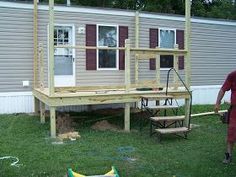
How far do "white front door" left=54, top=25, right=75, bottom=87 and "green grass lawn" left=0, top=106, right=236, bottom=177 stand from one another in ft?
7.19

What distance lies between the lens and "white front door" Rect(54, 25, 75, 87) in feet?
36.3

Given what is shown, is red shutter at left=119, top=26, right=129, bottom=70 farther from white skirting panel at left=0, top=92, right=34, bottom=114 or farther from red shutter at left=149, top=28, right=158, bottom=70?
white skirting panel at left=0, top=92, right=34, bottom=114

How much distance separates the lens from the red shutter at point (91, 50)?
11.3m

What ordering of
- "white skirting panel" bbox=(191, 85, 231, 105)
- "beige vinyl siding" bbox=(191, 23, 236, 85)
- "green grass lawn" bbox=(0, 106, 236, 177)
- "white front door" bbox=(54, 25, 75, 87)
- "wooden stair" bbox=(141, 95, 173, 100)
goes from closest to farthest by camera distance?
1. "green grass lawn" bbox=(0, 106, 236, 177)
2. "wooden stair" bbox=(141, 95, 173, 100)
3. "white front door" bbox=(54, 25, 75, 87)
4. "beige vinyl siding" bbox=(191, 23, 236, 85)
5. "white skirting panel" bbox=(191, 85, 231, 105)

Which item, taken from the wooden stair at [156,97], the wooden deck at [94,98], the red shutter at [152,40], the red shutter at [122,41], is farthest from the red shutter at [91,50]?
the wooden stair at [156,97]

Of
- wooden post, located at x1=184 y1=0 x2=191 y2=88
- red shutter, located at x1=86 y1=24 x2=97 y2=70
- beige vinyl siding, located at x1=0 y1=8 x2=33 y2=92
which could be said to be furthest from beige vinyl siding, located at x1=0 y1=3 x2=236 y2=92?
wooden post, located at x1=184 y1=0 x2=191 y2=88

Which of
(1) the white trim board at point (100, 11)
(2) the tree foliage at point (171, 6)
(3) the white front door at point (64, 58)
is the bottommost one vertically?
(3) the white front door at point (64, 58)

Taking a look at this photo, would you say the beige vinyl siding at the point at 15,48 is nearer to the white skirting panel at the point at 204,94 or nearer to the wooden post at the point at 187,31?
the wooden post at the point at 187,31

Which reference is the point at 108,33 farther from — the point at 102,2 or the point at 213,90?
the point at 102,2

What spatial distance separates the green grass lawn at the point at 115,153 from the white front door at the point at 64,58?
86.2 inches

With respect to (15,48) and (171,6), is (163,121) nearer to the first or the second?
(15,48)

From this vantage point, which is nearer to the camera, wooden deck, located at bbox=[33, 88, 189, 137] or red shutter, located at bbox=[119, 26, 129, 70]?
wooden deck, located at bbox=[33, 88, 189, 137]

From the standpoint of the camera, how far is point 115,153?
6602mm

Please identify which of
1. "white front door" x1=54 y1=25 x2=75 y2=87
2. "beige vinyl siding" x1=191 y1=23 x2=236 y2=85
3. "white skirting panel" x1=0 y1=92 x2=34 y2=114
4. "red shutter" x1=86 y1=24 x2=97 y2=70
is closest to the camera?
"white skirting panel" x1=0 y1=92 x2=34 y2=114
